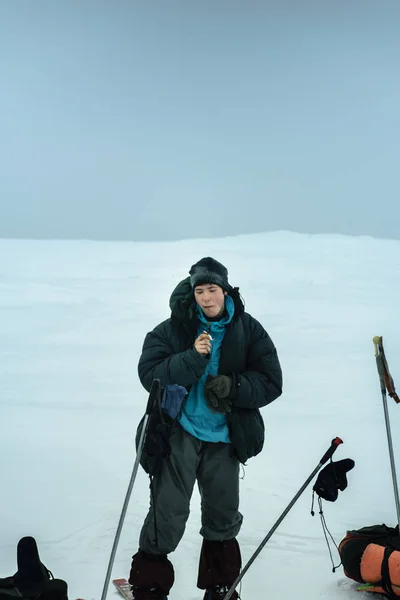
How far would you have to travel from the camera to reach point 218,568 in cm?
255

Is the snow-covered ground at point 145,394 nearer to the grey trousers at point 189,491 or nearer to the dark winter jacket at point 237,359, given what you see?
the grey trousers at point 189,491

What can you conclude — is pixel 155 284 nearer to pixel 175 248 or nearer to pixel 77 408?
pixel 175 248

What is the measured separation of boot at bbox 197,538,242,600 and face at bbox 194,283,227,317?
2.48ft

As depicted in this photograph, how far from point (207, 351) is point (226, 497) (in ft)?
1.63

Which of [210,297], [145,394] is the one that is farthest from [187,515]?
[145,394]

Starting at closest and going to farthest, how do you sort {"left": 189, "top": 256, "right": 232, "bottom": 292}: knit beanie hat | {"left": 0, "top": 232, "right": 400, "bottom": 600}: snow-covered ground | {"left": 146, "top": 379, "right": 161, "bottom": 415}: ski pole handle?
{"left": 146, "top": 379, "right": 161, "bottom": 415}: ski pole handle < {"left": 189, "top": 256, "right": 232, "bottom": 292}: knit beanie hat < {"left": 0, "top": 232, "right": 400, "bottom": 600}: snow-covered ground

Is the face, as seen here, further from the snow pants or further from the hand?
the snow pants

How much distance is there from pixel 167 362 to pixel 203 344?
146 mm

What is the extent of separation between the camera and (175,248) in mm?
6570

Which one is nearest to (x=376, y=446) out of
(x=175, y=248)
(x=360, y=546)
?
(x=360, y=546)

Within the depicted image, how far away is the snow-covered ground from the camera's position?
11.1 ft

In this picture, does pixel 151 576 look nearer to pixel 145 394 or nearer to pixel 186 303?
pixel 186 303

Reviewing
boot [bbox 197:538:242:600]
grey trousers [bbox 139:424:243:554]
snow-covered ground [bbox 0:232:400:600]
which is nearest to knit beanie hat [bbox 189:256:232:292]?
grey trousers [bbox 139:424:243:554]

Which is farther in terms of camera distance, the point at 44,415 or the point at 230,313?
the point at 44,415
